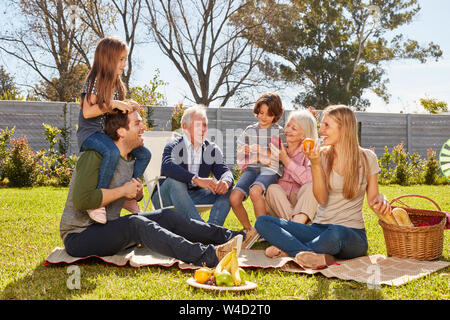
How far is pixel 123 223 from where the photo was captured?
116 inches

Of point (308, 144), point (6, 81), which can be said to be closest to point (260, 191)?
point (308, 144)

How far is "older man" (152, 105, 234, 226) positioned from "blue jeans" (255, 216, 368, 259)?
0.56 metres

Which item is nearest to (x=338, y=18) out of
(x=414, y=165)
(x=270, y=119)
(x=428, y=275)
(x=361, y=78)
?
(x=361, y=78)

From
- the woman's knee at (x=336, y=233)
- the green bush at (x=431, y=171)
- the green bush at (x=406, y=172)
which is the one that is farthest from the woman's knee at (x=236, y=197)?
the green bush at (x=431, y=171)

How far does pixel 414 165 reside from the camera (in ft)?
37.7

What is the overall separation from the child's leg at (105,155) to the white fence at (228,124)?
25.0 feet

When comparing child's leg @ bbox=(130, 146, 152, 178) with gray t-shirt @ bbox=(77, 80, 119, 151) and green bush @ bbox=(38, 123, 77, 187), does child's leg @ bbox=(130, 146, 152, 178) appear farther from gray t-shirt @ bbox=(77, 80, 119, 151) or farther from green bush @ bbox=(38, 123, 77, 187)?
green bush @ bbox=(38, 123, 77, 187)

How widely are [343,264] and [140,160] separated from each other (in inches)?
62.7

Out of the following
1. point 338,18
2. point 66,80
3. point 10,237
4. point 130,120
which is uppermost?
point 338,18

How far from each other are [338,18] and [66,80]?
39.6 ft

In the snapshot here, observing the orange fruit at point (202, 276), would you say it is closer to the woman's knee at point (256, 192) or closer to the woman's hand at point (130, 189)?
the woman's hand at point (130, 189)
